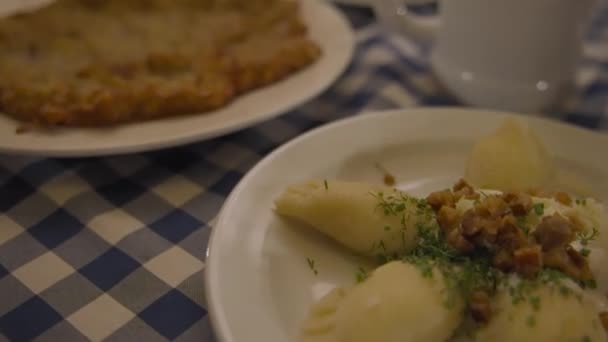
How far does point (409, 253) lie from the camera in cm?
104

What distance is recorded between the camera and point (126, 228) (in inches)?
47.9

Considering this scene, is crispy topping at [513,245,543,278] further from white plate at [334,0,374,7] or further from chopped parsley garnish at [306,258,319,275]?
white plate at [334,0,374,7]

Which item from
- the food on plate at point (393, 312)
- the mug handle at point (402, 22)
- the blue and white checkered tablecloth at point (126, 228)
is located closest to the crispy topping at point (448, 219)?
the food on plate at point (393, 312)

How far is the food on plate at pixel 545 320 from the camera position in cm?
87

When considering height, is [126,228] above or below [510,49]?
below

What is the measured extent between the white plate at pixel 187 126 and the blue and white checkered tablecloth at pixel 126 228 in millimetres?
88

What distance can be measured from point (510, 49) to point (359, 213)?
639 mm

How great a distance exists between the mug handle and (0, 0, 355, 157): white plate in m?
0.13

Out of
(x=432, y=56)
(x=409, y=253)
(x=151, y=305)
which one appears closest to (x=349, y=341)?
(x=409, y=253)

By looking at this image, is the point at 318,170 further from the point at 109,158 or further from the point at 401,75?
the point at 401,75

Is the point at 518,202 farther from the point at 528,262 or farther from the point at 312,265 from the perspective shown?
the point at 312,265

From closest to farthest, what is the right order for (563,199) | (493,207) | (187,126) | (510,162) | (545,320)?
(545,320) < (493,207) < (563,199) < (510,162) < (187,126)

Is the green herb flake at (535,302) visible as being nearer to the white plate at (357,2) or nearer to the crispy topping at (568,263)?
the crispy topping at (568,263)

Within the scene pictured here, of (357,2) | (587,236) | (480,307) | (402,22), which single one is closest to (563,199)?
(587,236)
